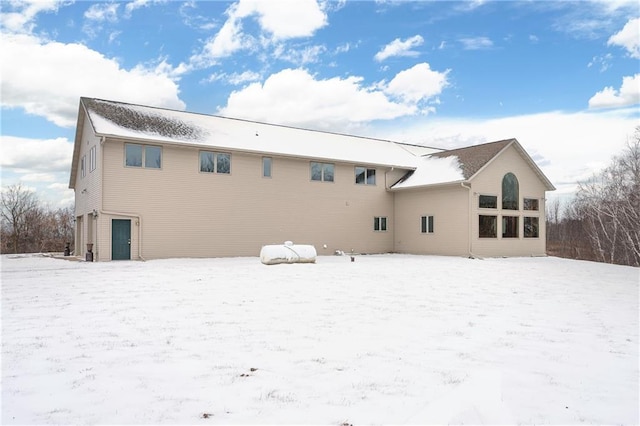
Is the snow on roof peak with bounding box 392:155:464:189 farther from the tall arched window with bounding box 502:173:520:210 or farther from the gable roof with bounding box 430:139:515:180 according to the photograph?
the tall arched window with bounding box 502:173:520:210

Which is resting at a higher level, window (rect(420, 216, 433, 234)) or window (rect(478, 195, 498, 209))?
window (rect(478, 195, 498, 209))

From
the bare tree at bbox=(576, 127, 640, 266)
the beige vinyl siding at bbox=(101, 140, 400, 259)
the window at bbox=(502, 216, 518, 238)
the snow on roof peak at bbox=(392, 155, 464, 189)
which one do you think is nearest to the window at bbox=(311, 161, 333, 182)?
the beige vinyl siding at bbox=(101, 140, 400, 259)

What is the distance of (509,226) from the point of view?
80.5 feet

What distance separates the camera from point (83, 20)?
17219 millimetres

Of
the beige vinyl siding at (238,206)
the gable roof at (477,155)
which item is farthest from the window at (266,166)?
the gable roof at (477,155)

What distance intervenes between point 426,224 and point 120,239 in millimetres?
14332

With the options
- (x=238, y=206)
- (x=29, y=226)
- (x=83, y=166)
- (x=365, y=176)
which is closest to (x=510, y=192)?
(x=365, y=176)

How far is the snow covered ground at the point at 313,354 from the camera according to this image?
449cm

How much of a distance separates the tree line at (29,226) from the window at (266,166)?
1756 cm

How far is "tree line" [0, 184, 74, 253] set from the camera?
3359 cm

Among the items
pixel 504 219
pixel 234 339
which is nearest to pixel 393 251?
pixel 504 219

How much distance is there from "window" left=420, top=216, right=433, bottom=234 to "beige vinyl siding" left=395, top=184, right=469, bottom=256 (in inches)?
6.0

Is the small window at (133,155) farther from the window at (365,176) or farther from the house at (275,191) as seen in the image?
the window at (365,176)

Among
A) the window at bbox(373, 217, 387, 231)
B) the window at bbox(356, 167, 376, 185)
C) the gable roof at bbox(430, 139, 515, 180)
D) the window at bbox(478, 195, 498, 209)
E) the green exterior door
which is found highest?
the gable roof at bbox(430, 139, 515, 180)
